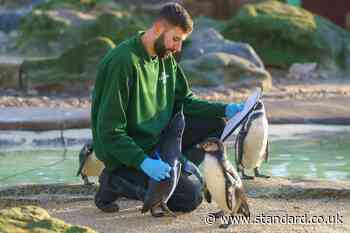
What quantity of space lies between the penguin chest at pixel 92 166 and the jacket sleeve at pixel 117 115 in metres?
1.19

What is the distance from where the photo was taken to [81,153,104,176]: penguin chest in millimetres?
6113

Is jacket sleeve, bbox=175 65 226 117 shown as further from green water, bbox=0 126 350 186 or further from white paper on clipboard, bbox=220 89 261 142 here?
green water, bbox=0 126 350 186

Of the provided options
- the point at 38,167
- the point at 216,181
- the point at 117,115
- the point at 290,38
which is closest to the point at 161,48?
the point at 117,115

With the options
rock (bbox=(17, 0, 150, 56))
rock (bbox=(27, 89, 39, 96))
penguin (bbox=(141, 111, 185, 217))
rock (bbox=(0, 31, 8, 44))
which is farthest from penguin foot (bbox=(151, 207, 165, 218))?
rock (bbox=(0, 31, 8, 44))

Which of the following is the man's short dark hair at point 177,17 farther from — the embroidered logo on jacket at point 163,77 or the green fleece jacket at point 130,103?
the embroidered logo on jacket at point 163,77

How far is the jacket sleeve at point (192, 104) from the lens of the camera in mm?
5504

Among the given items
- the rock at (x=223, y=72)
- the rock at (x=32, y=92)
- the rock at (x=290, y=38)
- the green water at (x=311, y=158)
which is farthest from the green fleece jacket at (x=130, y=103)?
the rock at (x=290, y=38)

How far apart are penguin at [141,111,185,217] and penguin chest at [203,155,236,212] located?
16 centimetres

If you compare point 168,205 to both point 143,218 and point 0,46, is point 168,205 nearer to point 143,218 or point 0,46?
point 143,218

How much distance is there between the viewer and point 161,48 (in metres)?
4.99

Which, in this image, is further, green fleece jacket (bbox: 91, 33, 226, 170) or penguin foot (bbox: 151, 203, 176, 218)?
penguin foot (bbox: 151, 203, 176, 218)

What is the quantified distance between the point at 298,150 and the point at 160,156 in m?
3.67

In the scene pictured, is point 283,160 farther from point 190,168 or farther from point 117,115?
point 117,115

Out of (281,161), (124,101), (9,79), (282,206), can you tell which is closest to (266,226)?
(282,206)
